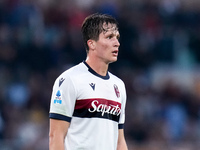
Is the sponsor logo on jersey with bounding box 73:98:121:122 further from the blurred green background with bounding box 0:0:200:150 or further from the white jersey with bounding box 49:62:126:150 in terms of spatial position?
the blurred green background with bounding box 0:0:200:150

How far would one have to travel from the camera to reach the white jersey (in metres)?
5.52

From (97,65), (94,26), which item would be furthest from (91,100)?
(94,26)

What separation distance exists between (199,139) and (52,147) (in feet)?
23.8

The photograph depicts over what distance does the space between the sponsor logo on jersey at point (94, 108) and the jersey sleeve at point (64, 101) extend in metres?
0.08

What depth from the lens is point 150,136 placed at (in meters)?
12.3

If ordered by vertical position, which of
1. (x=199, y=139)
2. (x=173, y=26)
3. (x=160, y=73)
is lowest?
(x=199, y=139)

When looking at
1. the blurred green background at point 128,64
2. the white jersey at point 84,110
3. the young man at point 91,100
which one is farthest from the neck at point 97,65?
the blurred green background at point 128,64

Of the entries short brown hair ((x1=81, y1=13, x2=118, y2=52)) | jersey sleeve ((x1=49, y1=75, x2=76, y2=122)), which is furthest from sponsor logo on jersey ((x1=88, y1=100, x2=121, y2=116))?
short brown hair ((x1=81, y1=13, x2=118, y2=52))

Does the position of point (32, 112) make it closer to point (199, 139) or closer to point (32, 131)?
point (32, 131)

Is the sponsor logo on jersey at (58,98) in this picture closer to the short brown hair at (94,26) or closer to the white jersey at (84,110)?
the white jersey at (84,110)

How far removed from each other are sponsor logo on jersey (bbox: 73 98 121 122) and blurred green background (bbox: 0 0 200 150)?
5.42m

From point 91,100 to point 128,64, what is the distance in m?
8.21

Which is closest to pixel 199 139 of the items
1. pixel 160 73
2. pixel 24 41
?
pixel 160 73

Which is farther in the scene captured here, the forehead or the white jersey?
the forehead
